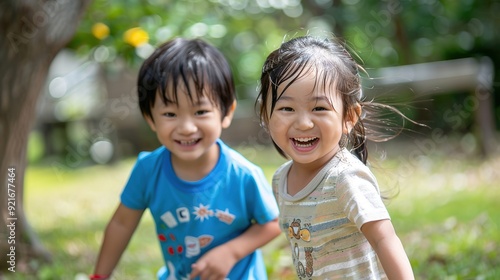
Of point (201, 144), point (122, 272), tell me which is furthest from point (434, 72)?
point (201, 144)

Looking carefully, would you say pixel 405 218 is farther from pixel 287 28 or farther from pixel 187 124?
pixel 287 28

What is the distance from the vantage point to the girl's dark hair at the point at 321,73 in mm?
1900

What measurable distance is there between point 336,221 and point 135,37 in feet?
6.66

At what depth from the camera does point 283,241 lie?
380cm

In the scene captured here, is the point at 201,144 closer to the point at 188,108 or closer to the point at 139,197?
the point at 188,108

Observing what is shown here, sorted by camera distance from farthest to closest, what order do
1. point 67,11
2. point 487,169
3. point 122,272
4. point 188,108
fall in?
point 487,169
point 122,272
point 67,11
point 188,108

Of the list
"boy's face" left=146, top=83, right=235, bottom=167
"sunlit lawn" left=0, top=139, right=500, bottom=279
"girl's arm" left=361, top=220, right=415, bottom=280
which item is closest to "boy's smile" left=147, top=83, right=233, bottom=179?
"boy's face" left=146, top=83, right=235, bottom=167

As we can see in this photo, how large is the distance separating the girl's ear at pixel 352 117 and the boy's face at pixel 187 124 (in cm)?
59

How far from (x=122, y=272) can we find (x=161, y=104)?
3.98 ft

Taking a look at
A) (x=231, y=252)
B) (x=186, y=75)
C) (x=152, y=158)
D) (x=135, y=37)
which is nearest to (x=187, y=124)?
(x=186, y=75)

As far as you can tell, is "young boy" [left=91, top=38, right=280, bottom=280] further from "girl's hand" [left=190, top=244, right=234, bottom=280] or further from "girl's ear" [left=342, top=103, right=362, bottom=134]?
"girl's ear" [left=342, top=103, right=362, bottom=134]

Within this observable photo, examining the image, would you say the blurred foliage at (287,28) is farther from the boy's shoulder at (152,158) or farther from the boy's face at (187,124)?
the boy's shoulder at (152,158)

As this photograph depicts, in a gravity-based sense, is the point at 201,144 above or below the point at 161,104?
below

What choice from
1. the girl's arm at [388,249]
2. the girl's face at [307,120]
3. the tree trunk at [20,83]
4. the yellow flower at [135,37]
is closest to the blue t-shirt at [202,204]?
the girl's face at [307,120]
